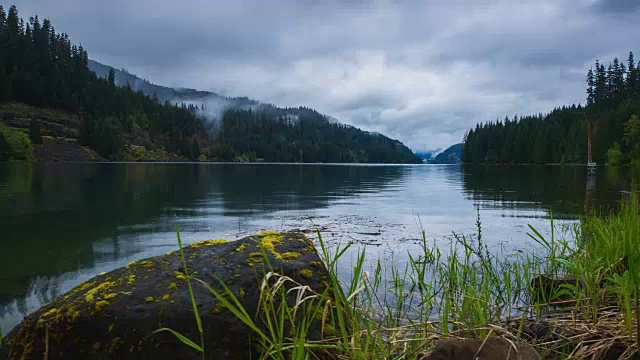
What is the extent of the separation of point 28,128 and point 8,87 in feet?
115

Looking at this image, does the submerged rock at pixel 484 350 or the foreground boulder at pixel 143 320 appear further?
the foreground boulder at pixel 143 320

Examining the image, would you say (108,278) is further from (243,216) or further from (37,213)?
(37,213)

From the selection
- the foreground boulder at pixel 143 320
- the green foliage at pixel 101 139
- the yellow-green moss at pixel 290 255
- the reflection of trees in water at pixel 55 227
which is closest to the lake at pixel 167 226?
the reflection of trees in water at pixel 55 227

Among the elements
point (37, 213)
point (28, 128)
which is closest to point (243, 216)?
point (37, 213)

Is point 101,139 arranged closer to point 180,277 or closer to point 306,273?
point 180,277

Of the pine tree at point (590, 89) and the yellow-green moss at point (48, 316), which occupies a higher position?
the pine tree at point (590, 89)

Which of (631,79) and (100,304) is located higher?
(631,79)

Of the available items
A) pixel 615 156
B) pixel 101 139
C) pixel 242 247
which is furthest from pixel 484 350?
pixel 101 139

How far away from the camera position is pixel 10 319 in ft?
23.1

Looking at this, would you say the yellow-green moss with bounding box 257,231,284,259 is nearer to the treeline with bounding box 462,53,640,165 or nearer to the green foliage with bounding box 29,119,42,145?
the treeline with bounding box 462,53,640,165

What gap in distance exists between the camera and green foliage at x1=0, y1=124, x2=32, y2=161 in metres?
125

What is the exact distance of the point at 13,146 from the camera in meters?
127

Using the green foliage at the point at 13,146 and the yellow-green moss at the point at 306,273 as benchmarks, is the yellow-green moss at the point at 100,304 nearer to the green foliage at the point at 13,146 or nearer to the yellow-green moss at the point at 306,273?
the yellow-green moss at the point at 306,273

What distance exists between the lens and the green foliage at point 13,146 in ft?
410
